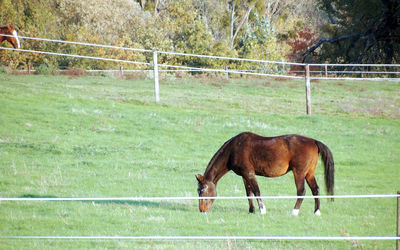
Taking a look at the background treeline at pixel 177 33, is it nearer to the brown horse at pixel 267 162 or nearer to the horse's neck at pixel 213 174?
the brown horse at pixel 267 162

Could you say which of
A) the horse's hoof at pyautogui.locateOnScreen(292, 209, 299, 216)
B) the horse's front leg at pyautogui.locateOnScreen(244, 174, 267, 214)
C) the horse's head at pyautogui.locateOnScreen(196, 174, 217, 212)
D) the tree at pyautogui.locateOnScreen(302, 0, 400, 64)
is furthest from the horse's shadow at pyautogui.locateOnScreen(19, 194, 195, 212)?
the tree at pyautogui.locateOnScreen(302, 0, 400, 64)

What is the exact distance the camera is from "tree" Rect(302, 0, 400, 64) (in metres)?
35.2

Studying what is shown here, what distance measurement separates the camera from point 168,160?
1398 centimetres

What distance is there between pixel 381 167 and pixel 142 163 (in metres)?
5.81

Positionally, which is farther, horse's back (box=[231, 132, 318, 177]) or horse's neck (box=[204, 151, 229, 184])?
horse's neck (box=[204, 151, 229, 184])

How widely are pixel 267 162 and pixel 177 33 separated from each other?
123 feet

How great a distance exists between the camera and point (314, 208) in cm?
948

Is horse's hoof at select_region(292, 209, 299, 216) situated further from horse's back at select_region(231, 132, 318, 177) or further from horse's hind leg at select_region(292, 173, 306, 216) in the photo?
horse's back at select_region(231, 132, 318, 177)

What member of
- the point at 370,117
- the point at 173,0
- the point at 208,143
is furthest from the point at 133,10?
the point at 208,143

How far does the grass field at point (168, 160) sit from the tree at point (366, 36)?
23.6 feet

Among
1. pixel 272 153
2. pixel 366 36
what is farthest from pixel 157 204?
pixel 366 36

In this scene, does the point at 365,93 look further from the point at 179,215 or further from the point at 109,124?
the point at 179,215

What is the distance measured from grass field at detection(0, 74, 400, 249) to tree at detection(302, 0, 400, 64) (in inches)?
283

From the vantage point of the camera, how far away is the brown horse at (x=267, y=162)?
896 centimetres
